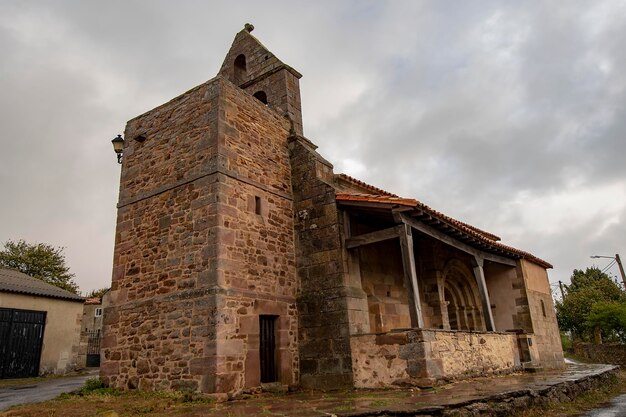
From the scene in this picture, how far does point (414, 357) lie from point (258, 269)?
11.7ft

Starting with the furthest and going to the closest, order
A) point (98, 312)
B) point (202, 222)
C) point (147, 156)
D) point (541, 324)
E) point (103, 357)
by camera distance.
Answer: point (98, 312)
point (541, 324)
point (147, 156)
point (103, 357)
point (202, 222)

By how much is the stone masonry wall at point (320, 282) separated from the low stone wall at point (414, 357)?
334 mm

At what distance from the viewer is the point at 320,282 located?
A: 978 centimetres

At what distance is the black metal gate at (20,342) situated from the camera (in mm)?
16266

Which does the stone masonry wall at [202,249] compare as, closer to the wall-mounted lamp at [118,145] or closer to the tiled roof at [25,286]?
the wall-mounted lamp at [118,145]

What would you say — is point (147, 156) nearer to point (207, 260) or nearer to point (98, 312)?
point (207, 260)

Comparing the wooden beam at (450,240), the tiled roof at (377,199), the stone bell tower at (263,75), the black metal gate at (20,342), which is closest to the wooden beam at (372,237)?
the wooden beam at (450,240)

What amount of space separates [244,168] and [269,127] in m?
1.76

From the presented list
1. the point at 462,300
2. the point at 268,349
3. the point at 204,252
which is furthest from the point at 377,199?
the point at 462,300

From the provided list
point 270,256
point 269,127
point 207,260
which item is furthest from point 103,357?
point 269,127

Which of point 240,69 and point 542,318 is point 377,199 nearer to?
point 240,69

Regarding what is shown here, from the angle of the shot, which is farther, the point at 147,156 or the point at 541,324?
the point at 541,324

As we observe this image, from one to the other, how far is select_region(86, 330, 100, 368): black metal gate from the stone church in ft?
54.9

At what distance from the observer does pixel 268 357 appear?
9219mm
